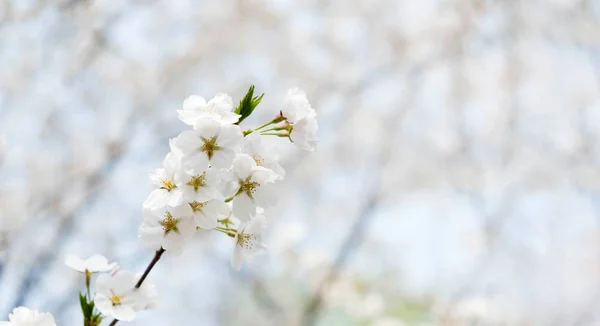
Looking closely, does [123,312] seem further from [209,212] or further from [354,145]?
[354,145]

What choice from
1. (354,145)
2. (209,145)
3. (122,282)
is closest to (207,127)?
(209,145)

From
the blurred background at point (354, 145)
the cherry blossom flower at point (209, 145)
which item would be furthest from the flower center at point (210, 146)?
the blurred background at point (354, 145)

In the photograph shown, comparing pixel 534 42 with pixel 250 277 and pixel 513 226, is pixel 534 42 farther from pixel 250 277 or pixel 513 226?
pixel 250 277

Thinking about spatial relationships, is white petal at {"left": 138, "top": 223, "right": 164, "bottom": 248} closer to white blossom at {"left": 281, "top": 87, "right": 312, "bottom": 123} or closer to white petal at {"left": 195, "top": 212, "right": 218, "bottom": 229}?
white petal at {"left": 195, "top": 212, "right": 218, "bottom": 229}

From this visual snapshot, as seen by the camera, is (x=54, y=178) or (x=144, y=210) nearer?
(x=144, y=210)

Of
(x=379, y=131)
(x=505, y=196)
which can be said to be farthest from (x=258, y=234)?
(x=379, y=131)

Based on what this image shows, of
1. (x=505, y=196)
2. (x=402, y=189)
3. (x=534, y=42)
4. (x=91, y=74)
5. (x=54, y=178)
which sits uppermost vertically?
(x=534, y=42)

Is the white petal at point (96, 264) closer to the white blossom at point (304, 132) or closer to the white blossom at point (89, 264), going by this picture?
the white blossom at point (89, 264)
